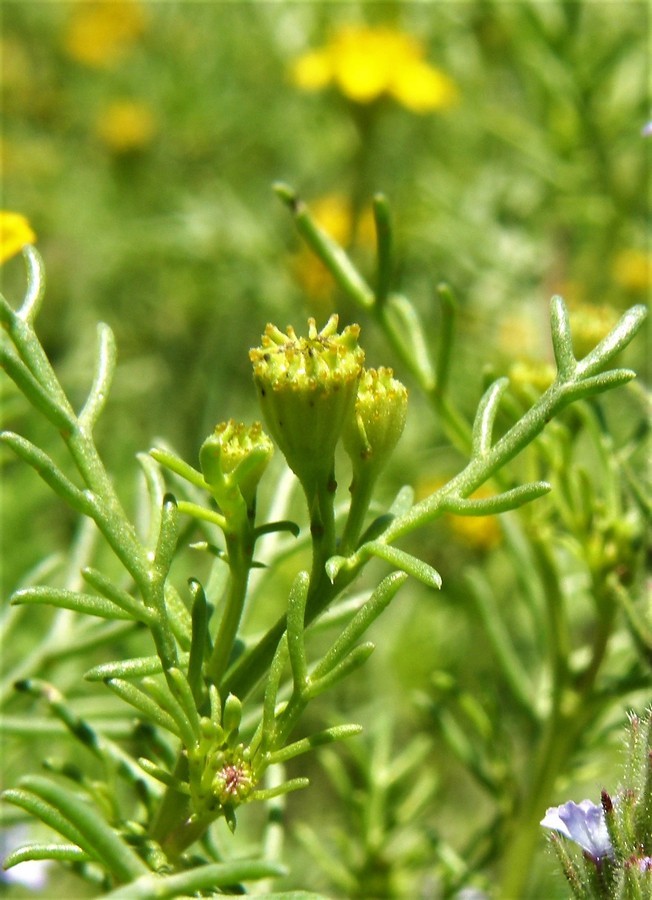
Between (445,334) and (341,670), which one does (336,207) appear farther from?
(341,670)

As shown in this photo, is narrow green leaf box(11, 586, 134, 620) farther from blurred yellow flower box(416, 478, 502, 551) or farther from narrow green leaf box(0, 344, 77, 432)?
blurred yellow flower box(416, 478, 502, 551)

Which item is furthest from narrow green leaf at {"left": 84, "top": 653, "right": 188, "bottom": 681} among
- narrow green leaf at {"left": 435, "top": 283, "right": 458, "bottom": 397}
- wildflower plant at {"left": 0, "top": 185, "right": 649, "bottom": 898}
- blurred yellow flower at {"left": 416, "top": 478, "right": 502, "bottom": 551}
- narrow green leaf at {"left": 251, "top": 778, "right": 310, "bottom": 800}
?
blurred yellow flower at {"left": 416, "top": 478, "right": 502, "bottom": 551}

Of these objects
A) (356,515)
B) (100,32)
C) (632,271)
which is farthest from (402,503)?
(100,32)

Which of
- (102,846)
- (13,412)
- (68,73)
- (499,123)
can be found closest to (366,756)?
(13,412)

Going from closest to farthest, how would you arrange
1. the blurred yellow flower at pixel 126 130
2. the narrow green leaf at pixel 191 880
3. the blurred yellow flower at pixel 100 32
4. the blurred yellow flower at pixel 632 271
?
1. the narrow green leaf at pixel 191 880
2. the blurred yellow flower at pixel 632 271
3. the blurred yellow flower at pixel 126 130
4. the blurred yellow flower at pixel 100 32

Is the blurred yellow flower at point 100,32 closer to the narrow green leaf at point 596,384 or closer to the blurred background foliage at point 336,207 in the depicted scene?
the blurred background foliage at point 336,207

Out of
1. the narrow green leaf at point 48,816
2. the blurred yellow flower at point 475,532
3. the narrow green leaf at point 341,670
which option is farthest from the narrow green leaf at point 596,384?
the blurred yellow flower at point 475,532
